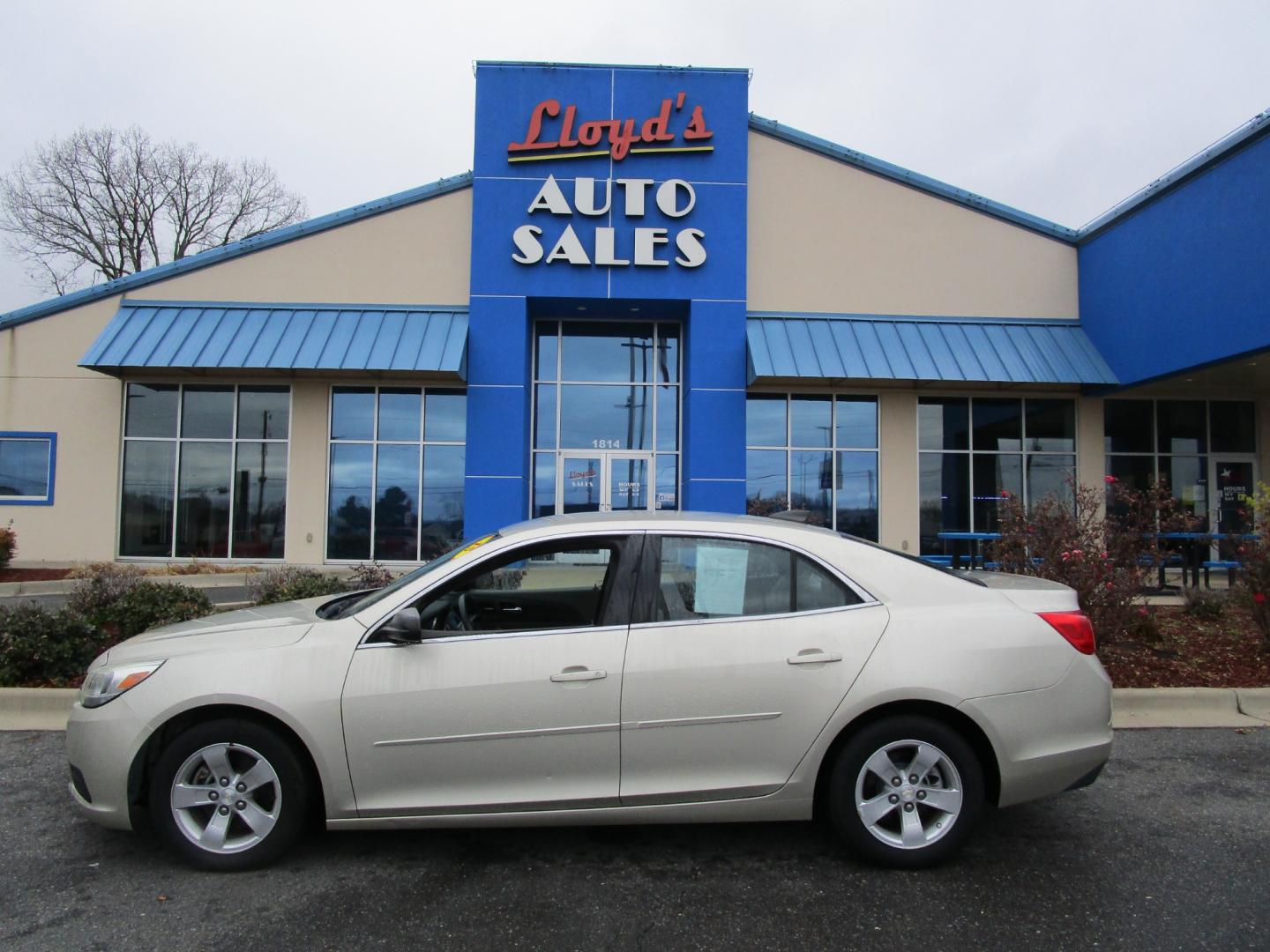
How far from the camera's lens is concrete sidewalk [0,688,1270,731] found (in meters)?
5.55

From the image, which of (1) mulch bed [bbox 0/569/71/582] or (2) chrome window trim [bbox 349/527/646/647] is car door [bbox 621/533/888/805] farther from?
(1) mulch bed [bbox 0/569/71/582]

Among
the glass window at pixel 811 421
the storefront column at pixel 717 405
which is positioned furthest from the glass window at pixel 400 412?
the glass window at pixel 811 421

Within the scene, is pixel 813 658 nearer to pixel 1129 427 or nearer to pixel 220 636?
pixel 220 636

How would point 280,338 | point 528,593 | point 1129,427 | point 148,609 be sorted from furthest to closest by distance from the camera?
point 1129,427
point 280,338
point 148,609
point 528,593

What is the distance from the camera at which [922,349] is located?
46.3ft

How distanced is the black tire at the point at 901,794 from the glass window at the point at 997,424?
41.9ft

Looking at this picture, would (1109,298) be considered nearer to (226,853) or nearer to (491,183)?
(491,183)

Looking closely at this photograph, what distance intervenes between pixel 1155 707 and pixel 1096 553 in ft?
5.06

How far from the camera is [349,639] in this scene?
345cm

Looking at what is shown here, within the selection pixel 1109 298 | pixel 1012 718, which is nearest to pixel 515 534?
pixel 1012 718

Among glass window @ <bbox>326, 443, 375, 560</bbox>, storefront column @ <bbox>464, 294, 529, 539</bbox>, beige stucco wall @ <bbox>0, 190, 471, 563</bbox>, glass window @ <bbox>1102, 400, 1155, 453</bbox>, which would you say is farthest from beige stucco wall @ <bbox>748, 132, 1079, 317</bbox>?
glass window @ <bbox>326, 443, 375, 560</bbox>

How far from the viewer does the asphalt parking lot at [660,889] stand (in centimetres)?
293

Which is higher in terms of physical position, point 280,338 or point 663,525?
point 280,338

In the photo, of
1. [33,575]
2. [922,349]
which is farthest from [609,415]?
[33,575]
